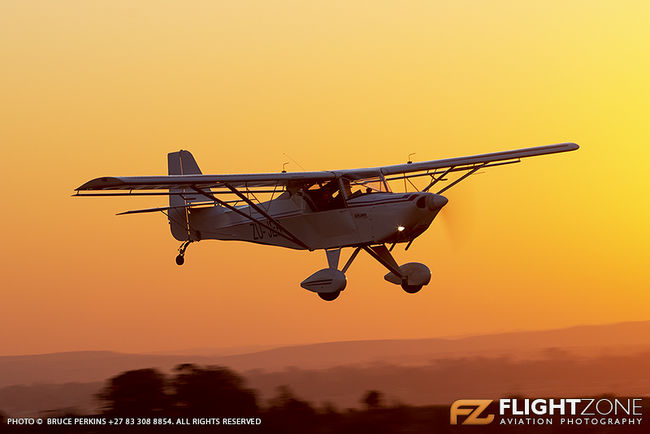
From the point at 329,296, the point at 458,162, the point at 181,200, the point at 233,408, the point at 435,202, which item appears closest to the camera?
the point at 435,202

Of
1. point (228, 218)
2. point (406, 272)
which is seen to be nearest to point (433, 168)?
point (406, 272)

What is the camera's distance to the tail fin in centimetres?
3020

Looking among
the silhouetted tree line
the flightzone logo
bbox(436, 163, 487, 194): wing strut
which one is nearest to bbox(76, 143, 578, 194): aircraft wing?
bbox(436, 163, 487, 194): wing strut

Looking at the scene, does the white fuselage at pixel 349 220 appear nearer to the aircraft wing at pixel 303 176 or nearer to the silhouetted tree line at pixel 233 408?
the aircraft wing at pixel 303 176

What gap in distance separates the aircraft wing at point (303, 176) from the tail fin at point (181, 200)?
3.34 metres

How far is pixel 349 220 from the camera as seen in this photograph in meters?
25.2

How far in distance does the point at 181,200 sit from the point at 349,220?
26.4 feet

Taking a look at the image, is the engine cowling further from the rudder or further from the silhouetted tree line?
the silhouetted tree line

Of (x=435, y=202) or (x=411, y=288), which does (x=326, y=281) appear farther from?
(x=435, y=202)

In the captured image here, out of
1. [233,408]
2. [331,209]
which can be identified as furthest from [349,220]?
[233,408]

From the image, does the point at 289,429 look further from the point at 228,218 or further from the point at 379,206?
the point at 379,206

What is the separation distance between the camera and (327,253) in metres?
25.7

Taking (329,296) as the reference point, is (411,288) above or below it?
above

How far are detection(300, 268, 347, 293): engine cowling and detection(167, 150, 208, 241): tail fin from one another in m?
6.11
